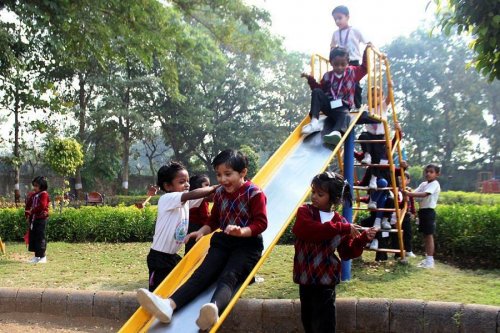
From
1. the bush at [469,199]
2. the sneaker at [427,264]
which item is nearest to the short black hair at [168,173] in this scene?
the sneaker at [427,264]

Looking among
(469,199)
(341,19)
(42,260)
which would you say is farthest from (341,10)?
(469,199)

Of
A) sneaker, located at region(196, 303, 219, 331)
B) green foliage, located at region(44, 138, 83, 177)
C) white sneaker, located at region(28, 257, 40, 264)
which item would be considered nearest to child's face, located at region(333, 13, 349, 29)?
sneaker, located at region(196, 303, 219, 331)

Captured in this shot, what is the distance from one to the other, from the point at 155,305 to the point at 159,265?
0.79 m

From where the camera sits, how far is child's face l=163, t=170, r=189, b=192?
406 centimetres

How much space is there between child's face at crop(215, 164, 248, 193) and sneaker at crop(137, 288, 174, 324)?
2.98ft

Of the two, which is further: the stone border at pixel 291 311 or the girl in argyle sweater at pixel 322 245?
the stone border at pixel 291 311

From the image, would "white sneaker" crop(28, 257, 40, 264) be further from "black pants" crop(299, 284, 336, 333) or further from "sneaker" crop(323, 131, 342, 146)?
"black pants" crop(299, 284, 336, 333)

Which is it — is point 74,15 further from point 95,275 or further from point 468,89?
point 468,89

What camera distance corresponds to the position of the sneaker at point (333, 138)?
17.8ft

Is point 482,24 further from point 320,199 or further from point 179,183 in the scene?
point 179,183

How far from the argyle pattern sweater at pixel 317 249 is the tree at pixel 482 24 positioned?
1.86 meters

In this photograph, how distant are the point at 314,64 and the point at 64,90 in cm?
2398

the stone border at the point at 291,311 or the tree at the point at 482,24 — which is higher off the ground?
the tree at the point at 482,24

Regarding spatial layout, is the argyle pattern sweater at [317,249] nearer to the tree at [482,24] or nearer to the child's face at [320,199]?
the child's face at [320,199]
